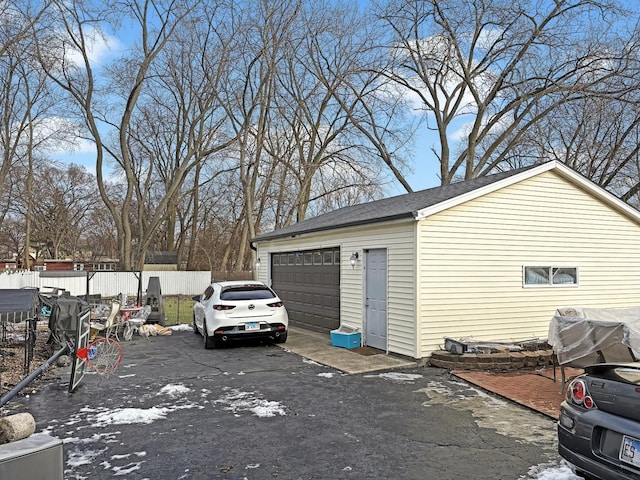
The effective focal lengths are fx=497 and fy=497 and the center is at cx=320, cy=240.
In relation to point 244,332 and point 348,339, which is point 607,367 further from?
point 244,332

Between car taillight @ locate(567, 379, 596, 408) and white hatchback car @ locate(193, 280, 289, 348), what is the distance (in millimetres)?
7343

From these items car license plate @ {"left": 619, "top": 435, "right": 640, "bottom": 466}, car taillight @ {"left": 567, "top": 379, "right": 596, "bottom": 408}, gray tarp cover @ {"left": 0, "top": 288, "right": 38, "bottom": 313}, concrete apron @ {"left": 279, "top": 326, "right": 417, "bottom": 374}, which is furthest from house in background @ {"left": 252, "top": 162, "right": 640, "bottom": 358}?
gray tarp cover @ {"left": 0, "top": 288, "right": 38, "bottom": 313}

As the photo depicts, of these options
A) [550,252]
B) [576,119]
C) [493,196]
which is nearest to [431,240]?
[493,196]

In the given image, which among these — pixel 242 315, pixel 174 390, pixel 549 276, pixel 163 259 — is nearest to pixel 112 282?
pixel 163 259

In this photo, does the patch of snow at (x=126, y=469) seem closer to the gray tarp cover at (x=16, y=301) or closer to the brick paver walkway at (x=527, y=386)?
the gray tarp cover at (x=16, y=301)

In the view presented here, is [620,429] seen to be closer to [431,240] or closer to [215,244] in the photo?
[431,240]

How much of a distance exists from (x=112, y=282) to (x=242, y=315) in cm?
1977

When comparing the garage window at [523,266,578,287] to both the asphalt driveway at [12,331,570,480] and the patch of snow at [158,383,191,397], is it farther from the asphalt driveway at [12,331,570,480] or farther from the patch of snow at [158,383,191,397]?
the patch of snow at [158,383,191,397]

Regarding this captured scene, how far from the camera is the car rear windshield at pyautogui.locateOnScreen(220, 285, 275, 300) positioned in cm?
1044

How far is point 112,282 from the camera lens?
27.4 m

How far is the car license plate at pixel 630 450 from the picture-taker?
3023mm

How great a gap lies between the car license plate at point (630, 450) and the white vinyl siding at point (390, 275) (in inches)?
228

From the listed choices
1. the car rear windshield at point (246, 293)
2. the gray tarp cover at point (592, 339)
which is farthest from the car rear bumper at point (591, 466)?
the car rear windshield at point (246, 293)

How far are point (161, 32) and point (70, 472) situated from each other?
24682mm
